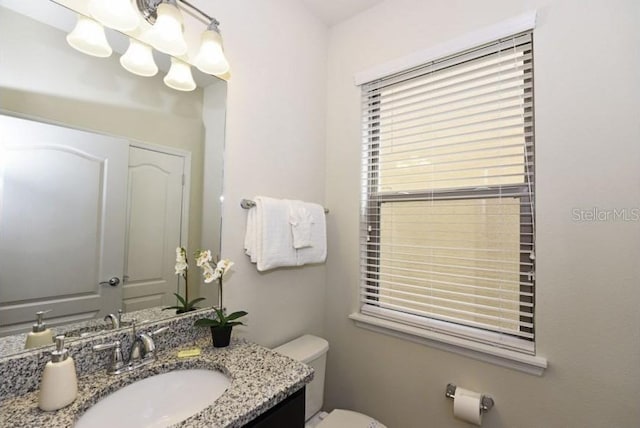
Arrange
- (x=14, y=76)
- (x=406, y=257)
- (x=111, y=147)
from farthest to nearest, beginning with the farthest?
(x=406, y=257) < (x=111, y=147) < (x=14, y=76)

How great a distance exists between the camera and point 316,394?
142cm

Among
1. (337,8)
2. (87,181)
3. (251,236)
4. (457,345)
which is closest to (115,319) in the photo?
(87,181)

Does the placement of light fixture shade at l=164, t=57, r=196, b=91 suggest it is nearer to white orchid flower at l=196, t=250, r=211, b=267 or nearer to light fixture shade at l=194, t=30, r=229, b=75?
light fixture shade at l=194, t=30, r=229, b=75

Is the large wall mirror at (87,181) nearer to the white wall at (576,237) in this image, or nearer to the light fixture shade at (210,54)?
the light fixture shade at (210,54)

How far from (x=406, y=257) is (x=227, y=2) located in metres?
1.46

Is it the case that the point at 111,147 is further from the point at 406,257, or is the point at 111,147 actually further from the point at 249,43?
the point at 406,257

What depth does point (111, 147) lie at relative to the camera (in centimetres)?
97

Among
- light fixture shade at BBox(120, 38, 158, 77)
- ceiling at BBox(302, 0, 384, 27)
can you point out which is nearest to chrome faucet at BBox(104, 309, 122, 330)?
light fixture shade at BBox(120, 38, 158, 77)

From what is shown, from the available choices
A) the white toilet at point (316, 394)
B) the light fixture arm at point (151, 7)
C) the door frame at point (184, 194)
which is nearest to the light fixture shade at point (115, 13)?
the light fixture arm at point (151, 7)

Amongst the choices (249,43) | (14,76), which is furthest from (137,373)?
(249,43)

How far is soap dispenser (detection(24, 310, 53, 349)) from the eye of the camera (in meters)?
0.82

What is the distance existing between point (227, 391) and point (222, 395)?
0.05ft

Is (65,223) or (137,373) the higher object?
(65,223)

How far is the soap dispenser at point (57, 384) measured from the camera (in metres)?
0.70
